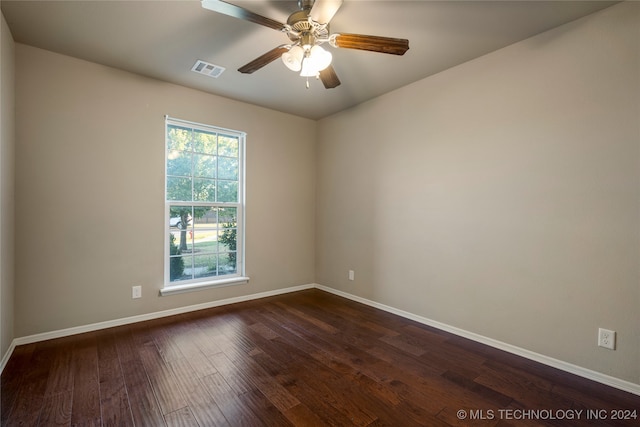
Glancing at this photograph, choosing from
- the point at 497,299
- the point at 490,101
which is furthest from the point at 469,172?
the point at 497,299

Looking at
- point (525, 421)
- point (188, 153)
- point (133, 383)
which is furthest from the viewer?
point (188, 153)

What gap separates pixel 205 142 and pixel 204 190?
0.57m

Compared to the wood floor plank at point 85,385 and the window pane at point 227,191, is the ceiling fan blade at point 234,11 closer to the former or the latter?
the window pane at point 227,191

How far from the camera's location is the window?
3225mm

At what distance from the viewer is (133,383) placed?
1940 mm

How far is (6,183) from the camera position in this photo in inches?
86.4

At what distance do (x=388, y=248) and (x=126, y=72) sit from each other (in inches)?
129

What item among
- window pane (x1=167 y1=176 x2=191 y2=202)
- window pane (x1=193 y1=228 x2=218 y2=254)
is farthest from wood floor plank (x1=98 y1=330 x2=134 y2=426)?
window pane (x1=167 y1=176 x2=191 y2=202)

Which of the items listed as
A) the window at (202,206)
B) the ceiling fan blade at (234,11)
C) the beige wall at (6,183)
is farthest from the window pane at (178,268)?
the ceiling fan blade at (234,11)

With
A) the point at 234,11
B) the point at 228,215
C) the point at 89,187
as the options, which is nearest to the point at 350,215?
the point at 228,215

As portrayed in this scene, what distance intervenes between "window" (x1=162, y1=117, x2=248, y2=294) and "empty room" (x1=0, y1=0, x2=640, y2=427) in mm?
25

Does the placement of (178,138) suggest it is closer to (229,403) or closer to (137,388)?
(137,388)

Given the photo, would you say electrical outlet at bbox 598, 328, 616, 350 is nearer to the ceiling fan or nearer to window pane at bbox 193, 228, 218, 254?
the ceiling fan

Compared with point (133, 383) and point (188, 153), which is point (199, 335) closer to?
point (133, 383)
